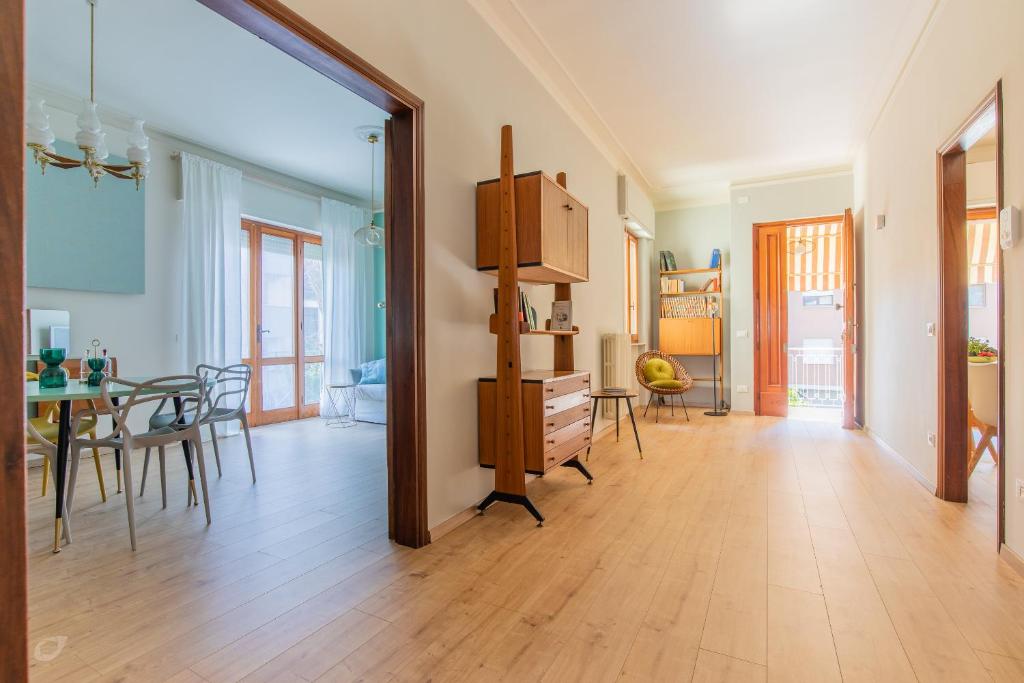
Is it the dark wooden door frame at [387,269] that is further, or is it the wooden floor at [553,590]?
the wooden floor at [553,590]

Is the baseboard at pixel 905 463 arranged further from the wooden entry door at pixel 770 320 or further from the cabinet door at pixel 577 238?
the cabinet door at pixel 577 238

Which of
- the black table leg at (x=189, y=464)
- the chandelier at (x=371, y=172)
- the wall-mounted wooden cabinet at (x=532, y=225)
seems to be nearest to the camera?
the wall-mounted wooden cabinet at (x=532, y=225)

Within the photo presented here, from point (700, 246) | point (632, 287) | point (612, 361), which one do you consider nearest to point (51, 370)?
point (612, 361)

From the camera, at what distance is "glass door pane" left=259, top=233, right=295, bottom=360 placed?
6.25 metres

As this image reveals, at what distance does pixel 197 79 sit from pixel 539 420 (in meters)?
3.79

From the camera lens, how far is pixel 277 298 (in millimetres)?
6418

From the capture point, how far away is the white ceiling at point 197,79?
→ 3191 mm

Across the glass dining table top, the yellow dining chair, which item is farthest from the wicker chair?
the yellow dining chair

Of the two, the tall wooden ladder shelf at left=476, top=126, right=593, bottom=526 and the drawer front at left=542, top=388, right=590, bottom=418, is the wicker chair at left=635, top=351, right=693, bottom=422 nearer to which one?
the drawer front at left=542, top=388, right=590, bottom=418

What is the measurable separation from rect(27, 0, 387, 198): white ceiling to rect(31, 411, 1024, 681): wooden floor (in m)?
3.09

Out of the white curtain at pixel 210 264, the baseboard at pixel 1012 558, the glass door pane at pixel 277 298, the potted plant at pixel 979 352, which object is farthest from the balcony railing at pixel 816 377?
the white curtain at pixel 210 264

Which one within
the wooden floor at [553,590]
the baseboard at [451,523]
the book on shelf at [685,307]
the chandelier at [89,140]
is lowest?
the wooden floor at [553,590]

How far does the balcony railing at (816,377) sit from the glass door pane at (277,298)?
7.51m

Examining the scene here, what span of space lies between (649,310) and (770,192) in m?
2.24
